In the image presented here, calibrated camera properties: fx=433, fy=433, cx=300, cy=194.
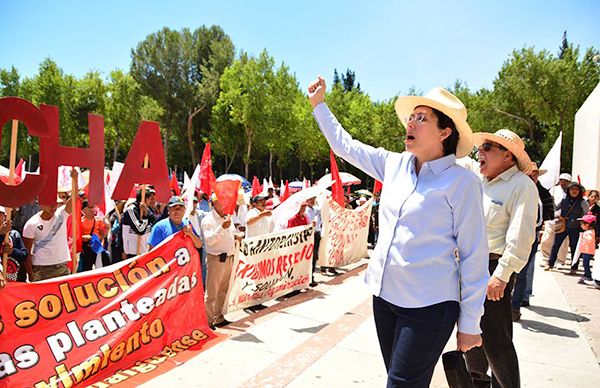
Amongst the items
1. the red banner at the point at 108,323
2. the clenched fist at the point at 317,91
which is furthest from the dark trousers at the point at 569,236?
the clenched fist at the point at 317,91

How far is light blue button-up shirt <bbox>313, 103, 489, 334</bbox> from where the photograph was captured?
196cm

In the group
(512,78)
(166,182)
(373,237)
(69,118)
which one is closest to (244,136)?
(69,118)

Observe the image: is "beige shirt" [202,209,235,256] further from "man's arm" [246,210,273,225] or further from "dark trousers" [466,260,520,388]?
"dark trousers" [466,260,520,388]

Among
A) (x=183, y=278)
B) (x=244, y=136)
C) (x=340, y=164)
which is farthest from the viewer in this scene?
(x=340, y=164)

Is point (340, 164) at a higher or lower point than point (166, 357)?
higher

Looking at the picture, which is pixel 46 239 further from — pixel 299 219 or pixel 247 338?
pixel 299 219

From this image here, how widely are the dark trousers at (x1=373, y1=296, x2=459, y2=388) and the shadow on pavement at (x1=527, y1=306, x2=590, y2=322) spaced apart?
4.98 metres

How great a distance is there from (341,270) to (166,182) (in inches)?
218

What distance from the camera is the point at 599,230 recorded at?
938 centimetres

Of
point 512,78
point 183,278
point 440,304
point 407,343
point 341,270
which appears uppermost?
point 512,78

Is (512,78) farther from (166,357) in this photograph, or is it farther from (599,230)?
(166,357)

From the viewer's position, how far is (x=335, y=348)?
465cm

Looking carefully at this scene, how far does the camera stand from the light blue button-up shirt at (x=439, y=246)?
1.96 meters

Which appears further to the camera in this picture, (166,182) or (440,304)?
(166,182)
